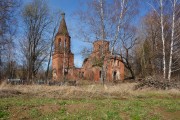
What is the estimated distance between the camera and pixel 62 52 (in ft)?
194

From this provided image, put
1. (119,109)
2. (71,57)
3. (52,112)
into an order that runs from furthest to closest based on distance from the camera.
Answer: (71,57), (119,109), (52,112)

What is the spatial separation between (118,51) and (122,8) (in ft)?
21.8

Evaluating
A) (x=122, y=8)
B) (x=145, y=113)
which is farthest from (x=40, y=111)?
(x=122, y=8)

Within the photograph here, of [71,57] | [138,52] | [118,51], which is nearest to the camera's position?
[118,51]

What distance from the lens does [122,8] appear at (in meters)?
30.0

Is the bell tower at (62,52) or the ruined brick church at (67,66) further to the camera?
the ruined brick church at (67,66)

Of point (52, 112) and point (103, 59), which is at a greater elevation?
point (103, 59)

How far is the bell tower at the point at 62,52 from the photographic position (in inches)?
2242

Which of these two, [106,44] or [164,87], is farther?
[106,44]

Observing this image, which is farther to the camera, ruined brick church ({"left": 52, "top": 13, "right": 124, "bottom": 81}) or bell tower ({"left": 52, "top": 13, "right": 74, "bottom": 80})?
ruined brick church ({"left": 52, "top": 13, "right": 124, "bottom": 81})

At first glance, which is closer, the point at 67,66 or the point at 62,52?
the point at 62,52

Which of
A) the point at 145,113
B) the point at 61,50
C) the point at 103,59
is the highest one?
the point at 61,50

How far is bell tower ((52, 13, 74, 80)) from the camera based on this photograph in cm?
5696

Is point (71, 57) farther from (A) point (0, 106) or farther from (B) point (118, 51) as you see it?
(A) point (0, 106)
